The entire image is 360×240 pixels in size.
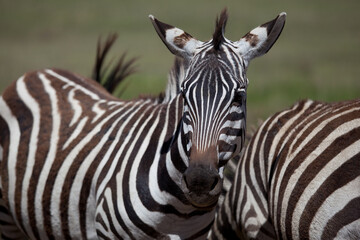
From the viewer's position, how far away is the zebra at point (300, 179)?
3820 mm

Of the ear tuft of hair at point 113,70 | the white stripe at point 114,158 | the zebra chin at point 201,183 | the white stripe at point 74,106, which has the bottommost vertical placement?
the zebra chin at point 201,183

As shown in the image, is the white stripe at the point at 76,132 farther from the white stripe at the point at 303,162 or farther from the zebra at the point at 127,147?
the white stripe at the point at 303,162

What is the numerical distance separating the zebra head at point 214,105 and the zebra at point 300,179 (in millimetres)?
524

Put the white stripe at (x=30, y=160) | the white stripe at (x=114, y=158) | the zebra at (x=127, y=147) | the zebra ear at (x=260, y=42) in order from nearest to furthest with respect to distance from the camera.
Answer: the zebra at (x=127, y=147) < the zebra ear at (x=260, y=42) < the white stripe at (x=114, y=158) < the white stripe at (x=30, y=160)

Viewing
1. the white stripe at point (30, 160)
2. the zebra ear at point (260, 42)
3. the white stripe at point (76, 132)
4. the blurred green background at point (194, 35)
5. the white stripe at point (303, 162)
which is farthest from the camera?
the blurred green background at point (194, 35)

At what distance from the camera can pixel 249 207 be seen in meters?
4.99

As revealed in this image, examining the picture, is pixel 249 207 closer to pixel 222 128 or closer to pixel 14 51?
pixel 222 128

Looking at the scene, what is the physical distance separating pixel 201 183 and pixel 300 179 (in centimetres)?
84

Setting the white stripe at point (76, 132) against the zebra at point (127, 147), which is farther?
the white stripe at point (76, 132)

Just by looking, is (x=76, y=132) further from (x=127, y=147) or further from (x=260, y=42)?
(x=260, y=42)

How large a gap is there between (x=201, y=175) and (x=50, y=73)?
2.95m

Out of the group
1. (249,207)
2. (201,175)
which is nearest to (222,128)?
(201,175)

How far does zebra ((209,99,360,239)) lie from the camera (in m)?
3.82

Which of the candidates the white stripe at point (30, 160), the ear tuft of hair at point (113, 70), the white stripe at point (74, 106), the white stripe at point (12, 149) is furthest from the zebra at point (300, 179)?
the ear tuft of hair at point (113, 70)
